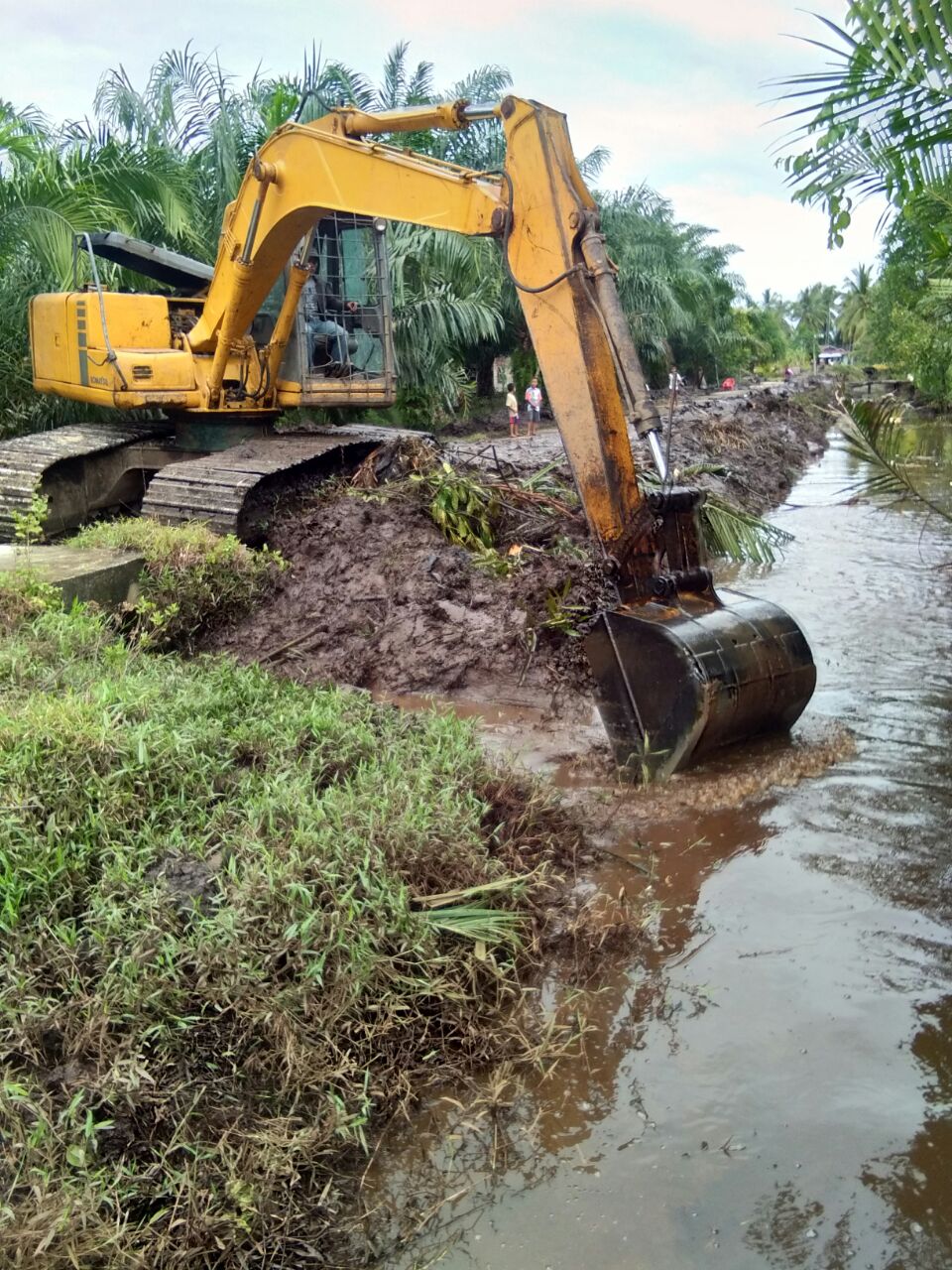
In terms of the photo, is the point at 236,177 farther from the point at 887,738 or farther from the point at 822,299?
the point at 822,299

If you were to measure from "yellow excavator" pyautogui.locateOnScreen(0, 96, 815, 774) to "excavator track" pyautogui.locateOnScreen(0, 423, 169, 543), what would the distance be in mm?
20

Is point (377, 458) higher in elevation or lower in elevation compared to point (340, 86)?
lower

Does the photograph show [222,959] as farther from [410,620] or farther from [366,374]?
[366,374]

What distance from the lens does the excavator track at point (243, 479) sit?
8.00 meters

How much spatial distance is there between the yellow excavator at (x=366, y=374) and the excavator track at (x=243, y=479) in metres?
0.02

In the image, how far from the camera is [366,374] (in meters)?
9.88

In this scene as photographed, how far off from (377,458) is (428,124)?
2882mm

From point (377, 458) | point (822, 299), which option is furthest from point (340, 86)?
point (822, 299)

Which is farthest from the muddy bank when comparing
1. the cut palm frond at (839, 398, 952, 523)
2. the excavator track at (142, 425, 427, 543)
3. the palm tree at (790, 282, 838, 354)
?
the palm tree at (790, 282, 838, 354)

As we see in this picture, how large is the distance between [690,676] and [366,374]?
19.1 feet

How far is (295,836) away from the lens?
145 inches

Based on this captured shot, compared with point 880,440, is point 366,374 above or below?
above

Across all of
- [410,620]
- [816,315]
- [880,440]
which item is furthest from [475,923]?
[816,315]

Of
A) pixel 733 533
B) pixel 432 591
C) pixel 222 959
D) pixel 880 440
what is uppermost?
pixel 880 440
